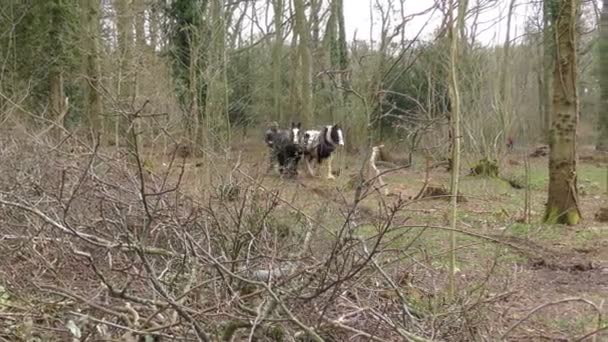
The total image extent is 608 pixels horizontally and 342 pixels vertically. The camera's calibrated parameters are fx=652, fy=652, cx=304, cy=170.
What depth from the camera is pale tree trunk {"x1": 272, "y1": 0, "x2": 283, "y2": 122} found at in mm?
26828

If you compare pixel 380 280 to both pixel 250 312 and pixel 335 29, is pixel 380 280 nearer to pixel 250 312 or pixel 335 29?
pixel 250 312

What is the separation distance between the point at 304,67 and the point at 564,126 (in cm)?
1238

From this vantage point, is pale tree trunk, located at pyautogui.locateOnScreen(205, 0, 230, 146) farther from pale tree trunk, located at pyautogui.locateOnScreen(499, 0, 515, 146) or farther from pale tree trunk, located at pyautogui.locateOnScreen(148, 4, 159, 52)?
pale tree trunk, located at pyautogui.locateOnScreen(499, 0, 515, 146)

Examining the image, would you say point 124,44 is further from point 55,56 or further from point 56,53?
point 56,53

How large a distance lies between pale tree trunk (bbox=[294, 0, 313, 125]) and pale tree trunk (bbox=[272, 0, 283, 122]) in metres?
4.74

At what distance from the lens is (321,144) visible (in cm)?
1786

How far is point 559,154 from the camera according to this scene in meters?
10.6

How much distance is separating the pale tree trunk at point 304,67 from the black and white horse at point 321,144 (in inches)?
123

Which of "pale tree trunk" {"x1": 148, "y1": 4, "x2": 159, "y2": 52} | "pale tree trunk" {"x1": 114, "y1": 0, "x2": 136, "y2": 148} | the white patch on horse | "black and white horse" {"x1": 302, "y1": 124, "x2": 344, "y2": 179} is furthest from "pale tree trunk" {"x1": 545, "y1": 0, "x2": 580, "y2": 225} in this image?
"pale tree trunk" {"x1": 148, "y1": 4, "x2": 159, "y2": 52}

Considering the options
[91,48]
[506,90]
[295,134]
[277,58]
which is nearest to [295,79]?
[277,58]

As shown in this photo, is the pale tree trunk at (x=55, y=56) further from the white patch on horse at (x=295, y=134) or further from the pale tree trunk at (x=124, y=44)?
the white patch on horse at (x=295, y=134)

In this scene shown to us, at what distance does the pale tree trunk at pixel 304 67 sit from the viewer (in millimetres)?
21578

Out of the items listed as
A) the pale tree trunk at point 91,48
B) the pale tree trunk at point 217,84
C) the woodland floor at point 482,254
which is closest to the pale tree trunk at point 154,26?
the pale tree trunk at point 91,48

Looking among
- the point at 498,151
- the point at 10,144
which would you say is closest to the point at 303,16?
the point at 498,151
